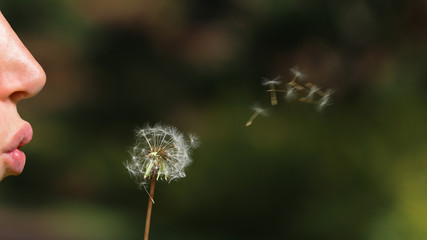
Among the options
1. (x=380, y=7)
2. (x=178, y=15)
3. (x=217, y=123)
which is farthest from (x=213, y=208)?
(x=380, y=7)

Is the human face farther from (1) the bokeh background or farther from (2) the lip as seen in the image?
(1) the bokeh background

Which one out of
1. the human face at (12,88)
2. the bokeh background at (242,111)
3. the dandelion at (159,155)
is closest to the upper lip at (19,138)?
the human face at (12,88)

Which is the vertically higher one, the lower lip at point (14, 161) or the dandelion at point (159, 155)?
the dandelion at point (159, 155)

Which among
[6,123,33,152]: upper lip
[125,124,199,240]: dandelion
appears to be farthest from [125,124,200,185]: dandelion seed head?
[6,123,33,152]: upper lip

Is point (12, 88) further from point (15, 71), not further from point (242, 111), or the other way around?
point (242, 111)

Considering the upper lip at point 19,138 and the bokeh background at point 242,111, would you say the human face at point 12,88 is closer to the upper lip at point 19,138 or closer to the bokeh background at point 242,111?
the upper lip at point 19,138

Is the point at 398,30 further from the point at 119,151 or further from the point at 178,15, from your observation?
the point at 119,151
